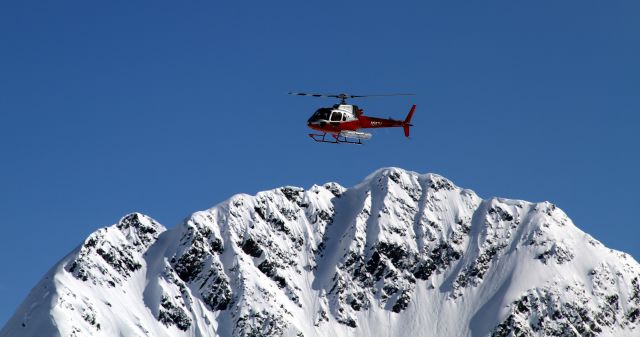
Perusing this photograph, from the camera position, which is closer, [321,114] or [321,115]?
[321,115]

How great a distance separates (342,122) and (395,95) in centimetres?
1635

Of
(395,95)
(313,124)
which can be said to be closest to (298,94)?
(313,124)

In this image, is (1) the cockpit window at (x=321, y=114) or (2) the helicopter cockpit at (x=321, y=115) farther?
(1) the cockpit window at (x=321, y=114)

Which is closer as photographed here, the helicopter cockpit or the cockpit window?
the helicopter cockpit

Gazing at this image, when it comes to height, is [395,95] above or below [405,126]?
below

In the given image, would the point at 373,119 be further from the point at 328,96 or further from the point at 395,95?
the point at 395,95

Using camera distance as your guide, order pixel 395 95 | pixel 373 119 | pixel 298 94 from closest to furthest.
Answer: pixel 395 95 < pixel 298 94 < pixel 373 119

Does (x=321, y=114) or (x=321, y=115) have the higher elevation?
(x=321, y=114)

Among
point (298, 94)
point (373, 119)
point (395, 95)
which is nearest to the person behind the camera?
point (395, 95)

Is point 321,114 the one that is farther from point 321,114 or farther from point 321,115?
point 321,115

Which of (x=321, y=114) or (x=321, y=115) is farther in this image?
(x=321, y=114)

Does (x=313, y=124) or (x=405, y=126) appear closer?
(x=313, y=124)

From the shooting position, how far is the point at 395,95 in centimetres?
11881

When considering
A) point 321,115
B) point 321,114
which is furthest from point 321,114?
point 321,115
